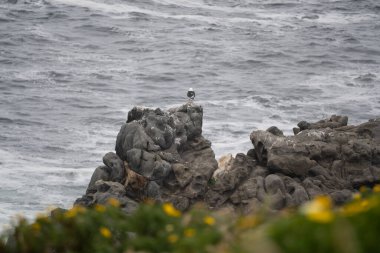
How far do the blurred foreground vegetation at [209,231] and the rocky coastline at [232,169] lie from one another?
14314 millimetres

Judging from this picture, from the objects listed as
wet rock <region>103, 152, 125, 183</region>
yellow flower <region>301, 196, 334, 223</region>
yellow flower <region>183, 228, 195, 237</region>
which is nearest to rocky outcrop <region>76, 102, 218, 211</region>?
wet rock <region>103, 152, 125, 183</region>

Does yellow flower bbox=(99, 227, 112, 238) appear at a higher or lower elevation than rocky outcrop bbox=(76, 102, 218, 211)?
higher

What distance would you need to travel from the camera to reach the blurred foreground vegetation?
5.81 meters

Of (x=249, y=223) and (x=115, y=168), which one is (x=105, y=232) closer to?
(x=249, y=223)

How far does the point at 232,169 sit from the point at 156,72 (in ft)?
89.7

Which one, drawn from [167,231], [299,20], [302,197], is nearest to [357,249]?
[167,231]

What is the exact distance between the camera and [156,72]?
170 ft

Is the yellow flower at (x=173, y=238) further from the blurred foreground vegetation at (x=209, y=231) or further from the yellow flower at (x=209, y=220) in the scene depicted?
the yellow flower at (x=209, y=220)

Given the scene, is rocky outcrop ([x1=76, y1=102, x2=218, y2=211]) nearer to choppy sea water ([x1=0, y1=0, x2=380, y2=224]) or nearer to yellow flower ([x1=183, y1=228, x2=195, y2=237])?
choppy sea water ([x1=0, y1=0, x2=380, y2=224])

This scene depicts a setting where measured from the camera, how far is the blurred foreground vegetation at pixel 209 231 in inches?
229

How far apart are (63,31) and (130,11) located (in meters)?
11.2

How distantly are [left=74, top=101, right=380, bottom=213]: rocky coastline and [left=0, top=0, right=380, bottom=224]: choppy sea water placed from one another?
4.69 metres

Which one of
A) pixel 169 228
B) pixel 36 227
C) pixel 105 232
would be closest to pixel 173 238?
pixel 169 228

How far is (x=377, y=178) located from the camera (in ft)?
80.6
